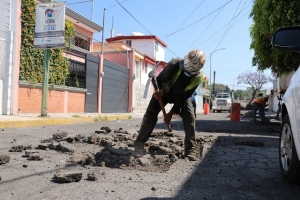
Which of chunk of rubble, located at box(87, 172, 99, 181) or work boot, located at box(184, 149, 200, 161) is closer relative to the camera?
chunk of rubble, located at box(87, 172, 99, 181)

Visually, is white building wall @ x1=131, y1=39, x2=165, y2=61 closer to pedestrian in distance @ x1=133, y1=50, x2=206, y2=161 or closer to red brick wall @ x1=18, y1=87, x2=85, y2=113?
red brick wall @ x1=18, y1=87, x2=85, y2=113

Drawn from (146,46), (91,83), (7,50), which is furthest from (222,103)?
(7,50)

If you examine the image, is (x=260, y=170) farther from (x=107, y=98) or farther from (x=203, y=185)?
(x=107, y=98)

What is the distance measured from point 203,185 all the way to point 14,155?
2.63 meters

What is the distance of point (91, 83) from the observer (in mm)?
16719

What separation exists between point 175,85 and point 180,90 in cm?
10

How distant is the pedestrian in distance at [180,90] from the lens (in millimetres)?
3770

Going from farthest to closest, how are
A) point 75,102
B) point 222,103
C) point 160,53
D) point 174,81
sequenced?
point 160,53 < point 222,103 < point 75,102 < point 174,81

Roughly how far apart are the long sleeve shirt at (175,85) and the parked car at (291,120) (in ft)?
4.14

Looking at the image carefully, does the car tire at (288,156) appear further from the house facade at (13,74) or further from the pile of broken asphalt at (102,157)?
the house facade at (13,74)

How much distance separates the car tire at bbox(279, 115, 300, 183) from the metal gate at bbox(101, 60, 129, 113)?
1532 cm

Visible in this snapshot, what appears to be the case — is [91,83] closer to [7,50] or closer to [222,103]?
[7,50]

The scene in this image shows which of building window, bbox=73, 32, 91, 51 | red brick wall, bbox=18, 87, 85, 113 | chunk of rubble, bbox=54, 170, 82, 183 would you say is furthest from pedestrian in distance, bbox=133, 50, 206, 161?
building window, bbox=73, 32, 91, 51

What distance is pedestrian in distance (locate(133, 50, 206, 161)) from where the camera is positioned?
377cm
